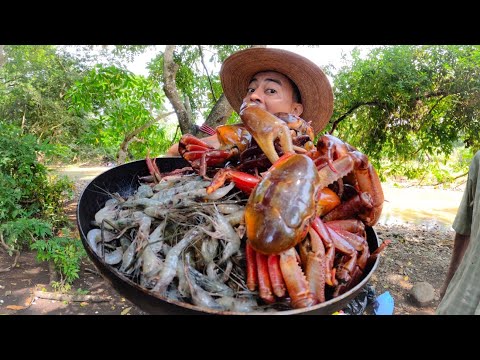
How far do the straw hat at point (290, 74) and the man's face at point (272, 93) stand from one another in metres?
0.06

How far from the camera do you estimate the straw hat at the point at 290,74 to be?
2053 mm

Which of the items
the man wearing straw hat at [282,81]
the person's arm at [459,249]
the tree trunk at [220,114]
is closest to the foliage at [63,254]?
the tree trunk at [220,114]

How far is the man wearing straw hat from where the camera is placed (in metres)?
2.04

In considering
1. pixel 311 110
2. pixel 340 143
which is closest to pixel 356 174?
pixel 340 143

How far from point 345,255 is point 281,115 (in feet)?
2.43

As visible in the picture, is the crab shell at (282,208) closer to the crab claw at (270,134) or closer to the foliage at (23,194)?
the crab claw at (270,134)

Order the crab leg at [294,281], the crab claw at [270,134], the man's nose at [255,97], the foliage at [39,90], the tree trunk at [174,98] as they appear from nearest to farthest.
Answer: the crab leg at [294,281] < the crab claw at [270,134] < the man's nose at [255,97] < the tree trunk at [174,98] < the foliage at [39,90]

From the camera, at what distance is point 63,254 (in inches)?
181

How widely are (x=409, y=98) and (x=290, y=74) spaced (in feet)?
14.2

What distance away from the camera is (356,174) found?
1615 mm

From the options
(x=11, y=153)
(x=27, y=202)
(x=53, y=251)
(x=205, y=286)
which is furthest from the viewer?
(x=27, y=202)

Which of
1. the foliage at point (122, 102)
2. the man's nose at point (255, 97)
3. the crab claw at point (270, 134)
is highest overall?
the foliage at point (122, 102)

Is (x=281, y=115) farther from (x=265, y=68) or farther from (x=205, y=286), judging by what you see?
(x=205, y=286)

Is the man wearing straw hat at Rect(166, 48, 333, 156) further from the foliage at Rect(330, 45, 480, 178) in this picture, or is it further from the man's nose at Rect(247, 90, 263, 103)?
the foliage at Rect(330, 45, 480, 178)
